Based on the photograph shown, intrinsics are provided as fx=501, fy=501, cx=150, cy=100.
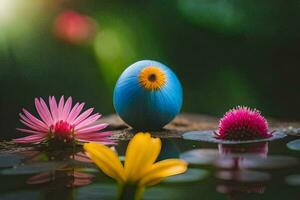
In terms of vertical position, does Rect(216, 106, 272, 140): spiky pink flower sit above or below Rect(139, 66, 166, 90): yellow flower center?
below

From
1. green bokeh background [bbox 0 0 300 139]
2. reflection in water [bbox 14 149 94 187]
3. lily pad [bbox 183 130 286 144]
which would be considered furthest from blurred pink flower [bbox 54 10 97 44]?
reflection in water [bbox 14 149 94 187]

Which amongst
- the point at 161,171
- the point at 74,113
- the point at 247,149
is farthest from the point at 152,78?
the point at 161,171

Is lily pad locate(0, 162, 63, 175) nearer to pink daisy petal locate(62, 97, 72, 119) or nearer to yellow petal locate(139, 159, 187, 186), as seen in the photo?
pink daisy petal locate(62, 97, 72, 119)

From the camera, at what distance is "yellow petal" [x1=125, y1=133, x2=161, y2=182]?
0.43m

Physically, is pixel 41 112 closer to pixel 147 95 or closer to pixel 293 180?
pixel 293 180

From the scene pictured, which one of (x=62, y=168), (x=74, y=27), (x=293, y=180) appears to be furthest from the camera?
(x=74, y=27)

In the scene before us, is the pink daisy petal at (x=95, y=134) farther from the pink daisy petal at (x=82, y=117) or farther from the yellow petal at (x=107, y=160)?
the yellow petal at (x=107, y=160)

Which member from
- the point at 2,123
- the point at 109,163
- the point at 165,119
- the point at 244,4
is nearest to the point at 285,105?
the point at 244,4

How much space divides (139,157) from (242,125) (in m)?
1.21

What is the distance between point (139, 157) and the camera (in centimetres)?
43

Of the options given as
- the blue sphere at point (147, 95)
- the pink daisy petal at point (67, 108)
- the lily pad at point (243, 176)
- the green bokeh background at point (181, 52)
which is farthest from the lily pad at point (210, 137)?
the green bokeh background at point (181, 52)

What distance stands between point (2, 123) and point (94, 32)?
620 mm

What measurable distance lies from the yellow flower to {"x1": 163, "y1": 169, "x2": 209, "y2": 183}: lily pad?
60 centimetres

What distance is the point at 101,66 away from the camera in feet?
8.18
